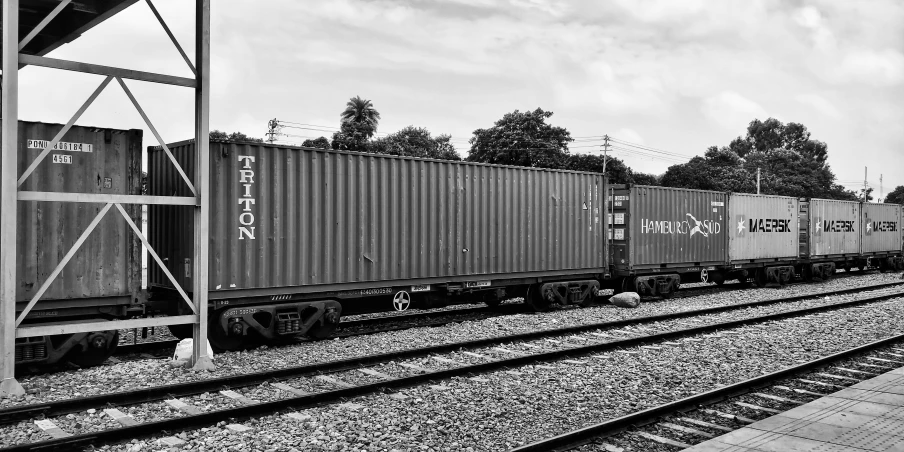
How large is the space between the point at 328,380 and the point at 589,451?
12.1 ft

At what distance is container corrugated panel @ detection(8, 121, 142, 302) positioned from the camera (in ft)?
27.5

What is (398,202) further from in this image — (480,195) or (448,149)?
(448,149)

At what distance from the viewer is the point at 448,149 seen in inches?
2832

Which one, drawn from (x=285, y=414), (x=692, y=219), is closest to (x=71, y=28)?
(x=285, y=414)

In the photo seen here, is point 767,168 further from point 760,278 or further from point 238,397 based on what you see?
point 238,397

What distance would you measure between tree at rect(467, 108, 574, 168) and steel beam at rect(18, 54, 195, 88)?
44598 mm

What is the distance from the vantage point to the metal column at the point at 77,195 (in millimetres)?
7293

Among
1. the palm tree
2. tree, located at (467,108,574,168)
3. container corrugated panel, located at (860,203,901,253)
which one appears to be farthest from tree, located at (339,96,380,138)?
container corrugated panel, located at (860,203,901,253)

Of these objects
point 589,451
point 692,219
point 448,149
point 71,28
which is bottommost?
point 589,451

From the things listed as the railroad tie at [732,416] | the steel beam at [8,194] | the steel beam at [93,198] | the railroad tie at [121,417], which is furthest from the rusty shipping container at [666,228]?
the steel beam at [8,194]

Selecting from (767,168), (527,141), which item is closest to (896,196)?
(767,168)

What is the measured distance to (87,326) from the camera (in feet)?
26.3

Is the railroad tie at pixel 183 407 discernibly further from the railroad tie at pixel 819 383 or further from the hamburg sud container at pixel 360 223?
the railroad tie at pixel 819 383

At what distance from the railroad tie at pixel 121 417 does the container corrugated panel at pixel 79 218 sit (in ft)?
8.94
